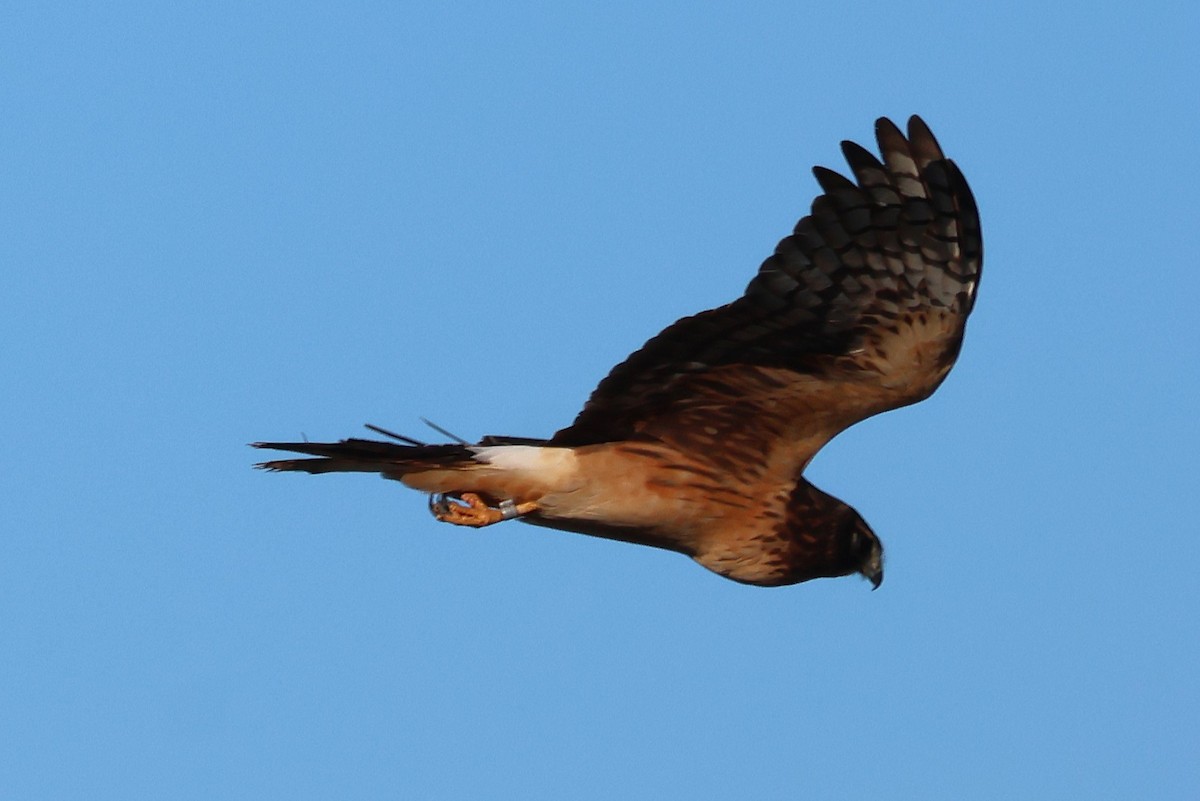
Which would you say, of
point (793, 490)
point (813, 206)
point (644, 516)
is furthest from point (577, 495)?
point (813, 206)

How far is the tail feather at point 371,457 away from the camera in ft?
29.7

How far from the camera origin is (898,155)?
8695mm

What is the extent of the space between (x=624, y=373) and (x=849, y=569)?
154 centimetres

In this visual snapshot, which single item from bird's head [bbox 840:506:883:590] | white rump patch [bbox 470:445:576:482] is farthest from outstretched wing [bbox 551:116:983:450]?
bird's head [bbox 840:506:883:590]

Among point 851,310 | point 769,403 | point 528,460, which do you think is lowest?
point 528,460

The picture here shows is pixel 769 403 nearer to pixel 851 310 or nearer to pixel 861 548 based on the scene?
pixel 851 310

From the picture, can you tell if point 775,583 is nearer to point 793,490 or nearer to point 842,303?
point 793,490

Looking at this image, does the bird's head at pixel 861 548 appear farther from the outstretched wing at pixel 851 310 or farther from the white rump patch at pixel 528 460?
the white rump patch at pixel 528 460

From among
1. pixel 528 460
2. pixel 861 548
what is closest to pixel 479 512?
pixel 528 460

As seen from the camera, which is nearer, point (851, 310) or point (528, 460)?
point (851, 310)

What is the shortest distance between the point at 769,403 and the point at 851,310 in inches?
24.9

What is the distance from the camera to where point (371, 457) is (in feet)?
30.2

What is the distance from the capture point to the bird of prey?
8766 mm

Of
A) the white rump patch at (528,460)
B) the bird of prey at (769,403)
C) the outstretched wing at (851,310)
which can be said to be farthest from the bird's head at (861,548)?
the white rump patch at (528,460)
